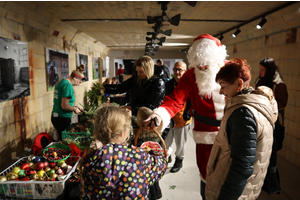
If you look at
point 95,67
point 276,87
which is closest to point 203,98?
point 276,87

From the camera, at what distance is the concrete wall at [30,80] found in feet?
9.86

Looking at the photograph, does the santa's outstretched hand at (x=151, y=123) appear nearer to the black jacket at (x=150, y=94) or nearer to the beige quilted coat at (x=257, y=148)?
the beige quilted coat at (x=257, y=148)

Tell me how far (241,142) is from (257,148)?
0.13m

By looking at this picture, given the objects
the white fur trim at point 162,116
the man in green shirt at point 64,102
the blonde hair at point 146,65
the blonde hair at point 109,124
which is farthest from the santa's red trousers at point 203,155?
the man in green shirt at point 64,102

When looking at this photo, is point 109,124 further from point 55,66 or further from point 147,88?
point 55,66

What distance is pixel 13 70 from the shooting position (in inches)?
123

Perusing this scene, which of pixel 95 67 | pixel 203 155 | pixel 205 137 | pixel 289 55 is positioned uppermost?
pixel 289 55

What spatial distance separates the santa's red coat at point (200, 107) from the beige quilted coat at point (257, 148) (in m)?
0.42

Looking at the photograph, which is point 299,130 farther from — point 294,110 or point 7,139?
point 7,139

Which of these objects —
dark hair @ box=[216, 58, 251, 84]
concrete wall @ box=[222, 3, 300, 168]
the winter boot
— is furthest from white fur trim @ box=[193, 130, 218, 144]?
concrete wall @ box=[222, 3, 300, 168]

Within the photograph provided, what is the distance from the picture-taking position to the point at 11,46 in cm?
306

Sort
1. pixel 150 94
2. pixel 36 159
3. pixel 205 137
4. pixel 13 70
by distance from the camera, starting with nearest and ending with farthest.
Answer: pixel 205 137
pixel 36 159
pixel 150 94
pixel 13 70

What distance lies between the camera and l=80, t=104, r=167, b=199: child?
1.10 m

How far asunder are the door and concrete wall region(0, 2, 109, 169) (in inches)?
10.0
